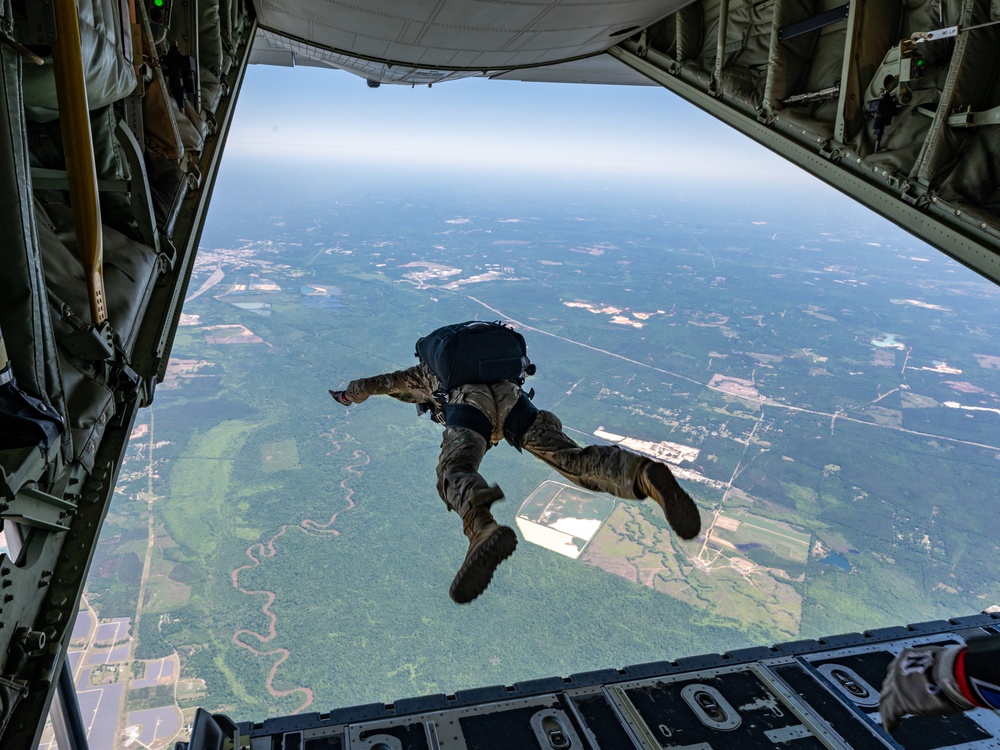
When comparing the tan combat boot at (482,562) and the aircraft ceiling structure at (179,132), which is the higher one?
the aircraft ceiling structure at (179,132)

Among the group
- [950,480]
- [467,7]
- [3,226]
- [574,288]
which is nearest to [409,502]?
[467,7]

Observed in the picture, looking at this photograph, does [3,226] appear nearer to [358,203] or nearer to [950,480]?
[950,480]

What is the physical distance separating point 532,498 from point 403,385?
3145cm

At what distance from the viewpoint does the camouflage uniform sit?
3.78 m

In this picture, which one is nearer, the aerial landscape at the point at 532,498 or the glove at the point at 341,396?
the glove at the point at 341,396

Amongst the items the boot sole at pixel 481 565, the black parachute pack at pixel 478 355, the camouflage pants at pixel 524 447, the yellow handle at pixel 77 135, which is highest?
the yellow handle at pixel 77 135

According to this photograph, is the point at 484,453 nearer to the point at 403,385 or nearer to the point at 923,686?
the point at 403,385

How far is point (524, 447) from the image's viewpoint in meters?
4.75

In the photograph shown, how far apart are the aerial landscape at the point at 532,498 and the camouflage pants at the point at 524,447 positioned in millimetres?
22613

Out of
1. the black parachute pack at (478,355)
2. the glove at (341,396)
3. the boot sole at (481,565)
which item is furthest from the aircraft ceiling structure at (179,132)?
the glove at (341,396)

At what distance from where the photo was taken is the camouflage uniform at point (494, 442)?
3.78 meters

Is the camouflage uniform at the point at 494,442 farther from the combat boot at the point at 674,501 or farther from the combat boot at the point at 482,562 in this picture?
the combat boot at the point at 482,562

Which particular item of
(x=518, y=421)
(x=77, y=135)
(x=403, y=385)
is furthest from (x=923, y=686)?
(x=77, y=135)

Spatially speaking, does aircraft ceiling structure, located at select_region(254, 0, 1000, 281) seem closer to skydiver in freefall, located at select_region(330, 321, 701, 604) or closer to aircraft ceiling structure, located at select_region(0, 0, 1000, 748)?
aircraft ceiling structure, located at select_region(0, 0, 1000, 748)
